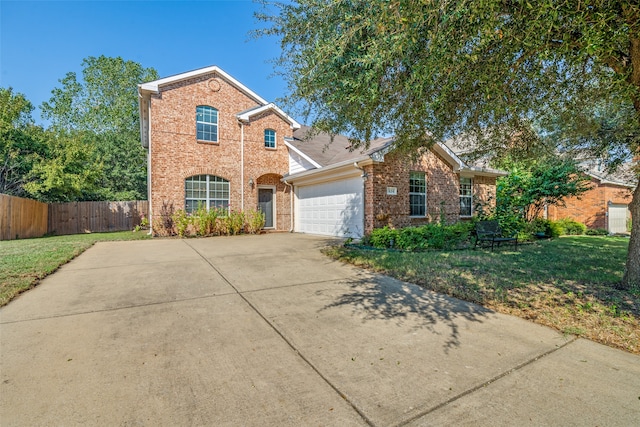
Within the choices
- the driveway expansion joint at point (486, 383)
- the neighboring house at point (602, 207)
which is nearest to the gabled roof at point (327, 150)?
the driveway expansion joint at point (486, 383)

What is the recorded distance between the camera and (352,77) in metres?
4.83

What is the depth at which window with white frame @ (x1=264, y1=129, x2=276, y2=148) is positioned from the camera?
52.2 feet

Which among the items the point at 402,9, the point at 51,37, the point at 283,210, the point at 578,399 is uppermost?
the point at 51,37

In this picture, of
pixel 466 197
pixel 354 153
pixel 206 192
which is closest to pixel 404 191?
pixel 354 153

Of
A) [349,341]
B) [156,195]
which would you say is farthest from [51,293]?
[156,195]

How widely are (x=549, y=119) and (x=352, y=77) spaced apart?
14.1ft

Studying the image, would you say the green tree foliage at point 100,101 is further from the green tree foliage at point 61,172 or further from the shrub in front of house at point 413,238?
the shrub in front of house at point 413,238

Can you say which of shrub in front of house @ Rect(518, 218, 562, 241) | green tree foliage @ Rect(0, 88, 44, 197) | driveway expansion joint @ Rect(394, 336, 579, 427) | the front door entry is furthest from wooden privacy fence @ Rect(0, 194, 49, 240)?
shrub in front of house @ Rect(518, 218, 562, 241)

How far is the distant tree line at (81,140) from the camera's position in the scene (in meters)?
15.9

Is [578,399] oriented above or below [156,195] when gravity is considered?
below

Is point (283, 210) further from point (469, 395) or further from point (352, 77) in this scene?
point (469, 395)

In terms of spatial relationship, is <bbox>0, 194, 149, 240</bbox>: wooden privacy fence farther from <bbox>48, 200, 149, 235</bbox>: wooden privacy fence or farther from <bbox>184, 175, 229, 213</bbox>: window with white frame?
<bbox>184, 175, 229, 213</bbox>: window with white frame

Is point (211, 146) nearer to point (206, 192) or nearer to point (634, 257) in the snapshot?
point (206, 192)

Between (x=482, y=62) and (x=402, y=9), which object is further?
(x=482, y=62)
